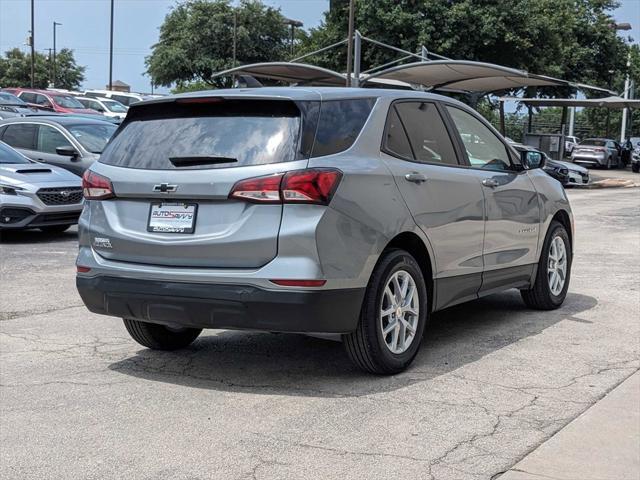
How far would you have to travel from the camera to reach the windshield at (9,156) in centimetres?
1279

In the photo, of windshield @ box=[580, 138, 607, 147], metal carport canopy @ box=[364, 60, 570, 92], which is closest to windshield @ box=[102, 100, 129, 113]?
metal carport canopy @ box=[364, 60, 570, 92]

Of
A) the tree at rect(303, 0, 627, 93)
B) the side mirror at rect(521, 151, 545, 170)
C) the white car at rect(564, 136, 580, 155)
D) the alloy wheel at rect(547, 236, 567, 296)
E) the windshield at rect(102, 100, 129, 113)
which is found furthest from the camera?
the white car at rect(564, 136, 580, 155)

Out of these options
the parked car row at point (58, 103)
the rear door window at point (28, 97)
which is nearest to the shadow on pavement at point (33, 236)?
the parked car row at point (58, 103)

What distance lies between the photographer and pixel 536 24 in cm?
4169

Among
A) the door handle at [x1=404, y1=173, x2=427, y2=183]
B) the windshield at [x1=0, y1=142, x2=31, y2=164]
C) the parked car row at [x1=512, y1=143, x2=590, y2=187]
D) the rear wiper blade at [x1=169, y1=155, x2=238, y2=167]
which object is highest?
the rear wiper blade at [x1=169, y1=155, x2=238, y2=167]

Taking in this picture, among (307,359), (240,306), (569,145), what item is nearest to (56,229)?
(307,359)

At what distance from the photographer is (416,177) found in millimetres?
5551

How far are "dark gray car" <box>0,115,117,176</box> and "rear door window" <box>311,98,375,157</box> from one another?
9699 mm

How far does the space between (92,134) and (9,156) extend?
2306mm

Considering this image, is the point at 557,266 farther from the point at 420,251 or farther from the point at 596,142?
the point at 596,142

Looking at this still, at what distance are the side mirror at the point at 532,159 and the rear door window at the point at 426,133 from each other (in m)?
1.24

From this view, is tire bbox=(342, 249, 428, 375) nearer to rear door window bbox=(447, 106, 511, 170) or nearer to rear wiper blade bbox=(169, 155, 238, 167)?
rear wiper blade bbox=(169, 155, 238, 167)

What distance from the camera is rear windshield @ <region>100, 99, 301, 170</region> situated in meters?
4.94

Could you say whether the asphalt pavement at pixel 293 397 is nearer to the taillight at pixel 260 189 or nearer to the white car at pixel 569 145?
the taillight at pixel 260 189
